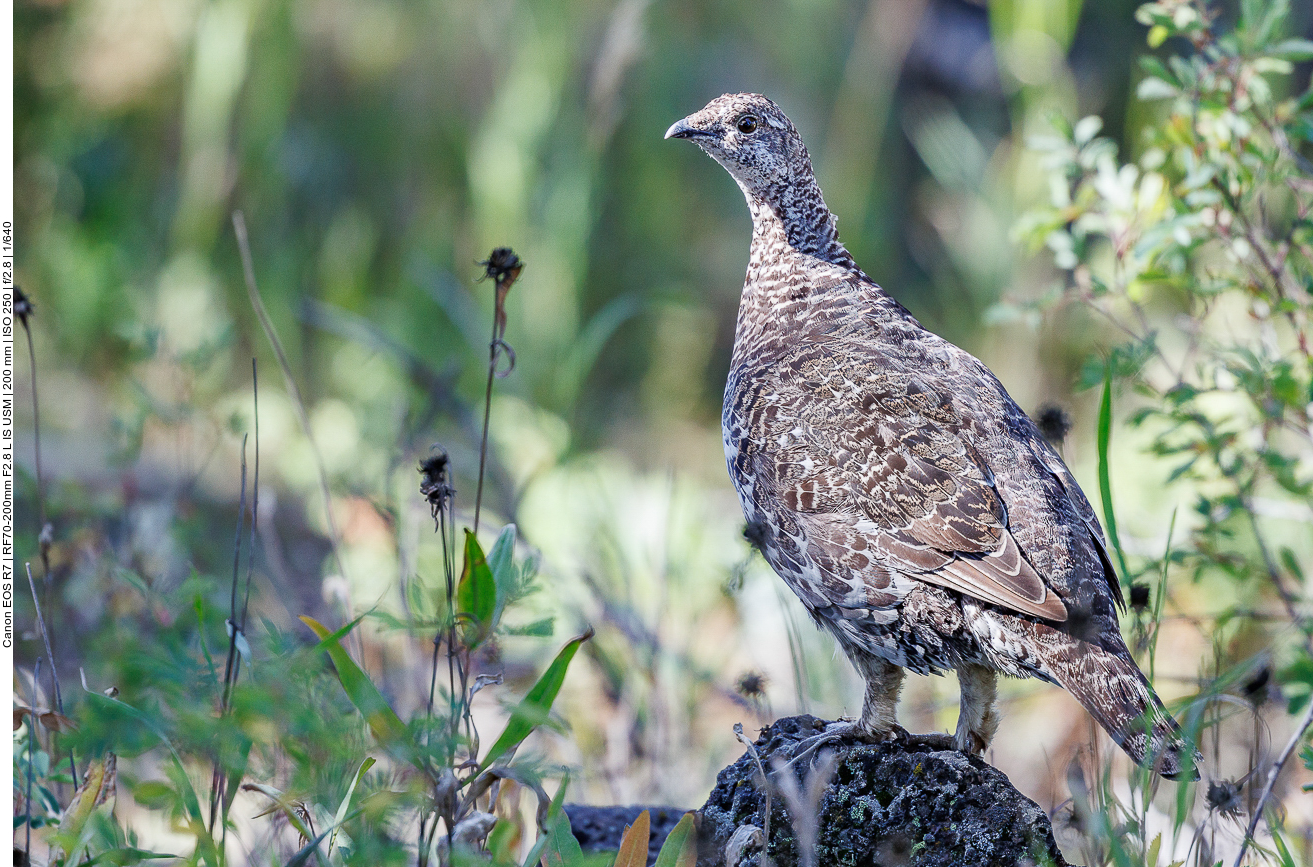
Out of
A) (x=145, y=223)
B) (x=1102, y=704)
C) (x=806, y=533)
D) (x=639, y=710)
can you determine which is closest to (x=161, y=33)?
(x=145, y=223)

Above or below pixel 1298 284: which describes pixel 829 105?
above

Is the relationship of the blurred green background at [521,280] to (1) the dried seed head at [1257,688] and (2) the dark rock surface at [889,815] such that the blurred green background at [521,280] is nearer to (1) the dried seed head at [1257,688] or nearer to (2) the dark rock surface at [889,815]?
(2) the dark rock surface at [889,815]

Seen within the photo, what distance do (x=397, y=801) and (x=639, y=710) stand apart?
2353 millimetres

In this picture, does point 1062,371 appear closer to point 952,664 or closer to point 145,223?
point 952,664

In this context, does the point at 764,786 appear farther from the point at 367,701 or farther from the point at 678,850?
the point at 367,701

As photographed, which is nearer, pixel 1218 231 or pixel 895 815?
pixel 895 815

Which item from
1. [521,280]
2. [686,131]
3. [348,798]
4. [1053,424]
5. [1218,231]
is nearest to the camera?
[348,798]

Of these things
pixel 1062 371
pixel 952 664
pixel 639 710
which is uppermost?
pixel 1062 371

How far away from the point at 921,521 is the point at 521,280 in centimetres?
532

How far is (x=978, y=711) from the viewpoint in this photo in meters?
2.89

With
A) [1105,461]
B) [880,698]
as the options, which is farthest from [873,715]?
[1105,461]

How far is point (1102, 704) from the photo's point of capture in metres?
2.36

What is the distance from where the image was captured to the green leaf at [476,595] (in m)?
2.23

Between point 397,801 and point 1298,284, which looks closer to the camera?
point 397,801
